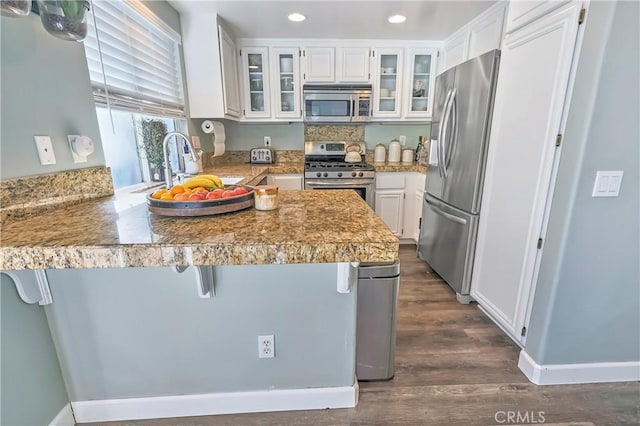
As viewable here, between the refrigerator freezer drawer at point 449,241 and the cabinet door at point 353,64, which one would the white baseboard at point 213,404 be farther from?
the cabinet door at point 353,64

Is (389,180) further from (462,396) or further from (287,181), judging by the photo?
(462,396)

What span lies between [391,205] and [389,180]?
285mm

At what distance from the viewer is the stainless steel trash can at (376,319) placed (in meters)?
1.43

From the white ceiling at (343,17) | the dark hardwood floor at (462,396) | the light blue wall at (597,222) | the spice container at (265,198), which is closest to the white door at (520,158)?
the light blue wall at (597,222)

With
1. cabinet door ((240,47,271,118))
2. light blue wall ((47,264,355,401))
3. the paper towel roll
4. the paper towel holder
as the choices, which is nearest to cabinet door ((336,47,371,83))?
cabinet door ((240,47,271,118))

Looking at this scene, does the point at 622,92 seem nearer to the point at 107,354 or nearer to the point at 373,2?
the point at 373,2

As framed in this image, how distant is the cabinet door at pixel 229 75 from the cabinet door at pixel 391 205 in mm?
1761

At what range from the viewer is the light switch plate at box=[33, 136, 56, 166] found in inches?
45.8

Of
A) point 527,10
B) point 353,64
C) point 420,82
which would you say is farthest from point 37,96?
point 420,82

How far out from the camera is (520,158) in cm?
172

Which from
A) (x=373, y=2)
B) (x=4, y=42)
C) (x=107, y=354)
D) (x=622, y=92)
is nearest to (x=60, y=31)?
(x=4, y=42)

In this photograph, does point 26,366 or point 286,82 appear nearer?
point 26,366

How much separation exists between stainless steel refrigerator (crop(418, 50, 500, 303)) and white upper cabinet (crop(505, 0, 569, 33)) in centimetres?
18

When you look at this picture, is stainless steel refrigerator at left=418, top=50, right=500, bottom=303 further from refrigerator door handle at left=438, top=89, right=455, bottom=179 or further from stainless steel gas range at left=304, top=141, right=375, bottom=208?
stainless steel gas range at left=304, top=141, right=375, bottom=208
